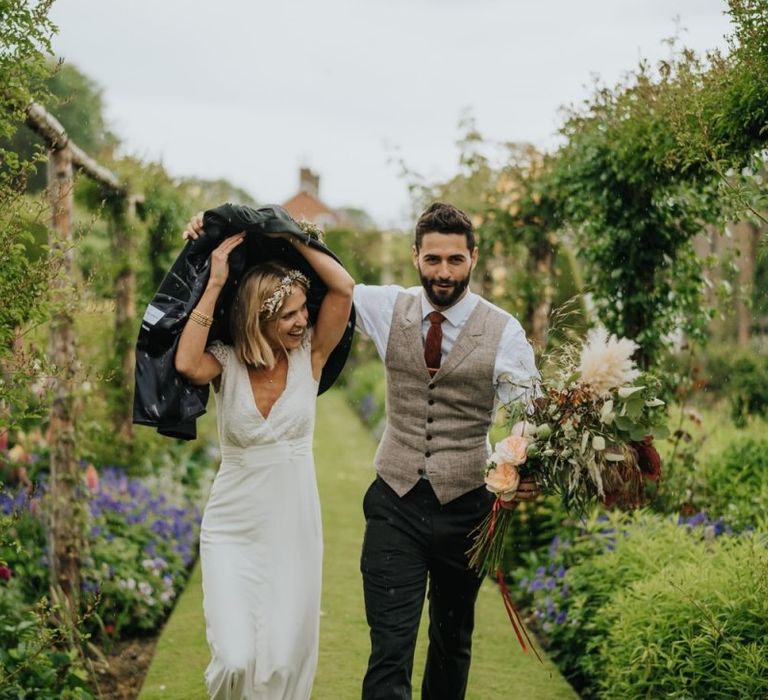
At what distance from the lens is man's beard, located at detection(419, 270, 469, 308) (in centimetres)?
363

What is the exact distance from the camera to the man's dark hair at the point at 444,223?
3.54 metres

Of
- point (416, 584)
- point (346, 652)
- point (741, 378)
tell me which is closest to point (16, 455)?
point (346, 652)

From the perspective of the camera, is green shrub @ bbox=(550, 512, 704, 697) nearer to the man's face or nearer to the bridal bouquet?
the bridal bouquet

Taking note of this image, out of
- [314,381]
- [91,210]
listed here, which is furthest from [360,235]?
[314,381]

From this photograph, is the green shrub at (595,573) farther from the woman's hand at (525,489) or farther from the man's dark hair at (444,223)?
the man's dark hair at (444,223)

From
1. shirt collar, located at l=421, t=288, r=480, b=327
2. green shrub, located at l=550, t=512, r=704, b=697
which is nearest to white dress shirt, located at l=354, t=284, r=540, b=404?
shirt collar, located at l=421, t=288, r=480, b=327

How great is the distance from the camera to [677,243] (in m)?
6.05

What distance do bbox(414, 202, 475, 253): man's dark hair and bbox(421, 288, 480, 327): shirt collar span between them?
0.21 meters

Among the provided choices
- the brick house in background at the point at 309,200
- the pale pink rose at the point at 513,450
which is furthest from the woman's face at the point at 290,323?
the brick house in background at the point at 309,200

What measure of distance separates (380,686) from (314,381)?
1.08 meters

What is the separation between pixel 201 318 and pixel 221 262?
210mm

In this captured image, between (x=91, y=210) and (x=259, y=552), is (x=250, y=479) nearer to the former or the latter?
(x=259, y=552)

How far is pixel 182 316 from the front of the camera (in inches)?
131

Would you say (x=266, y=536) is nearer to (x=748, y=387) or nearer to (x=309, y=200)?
(x=748, y=387)
